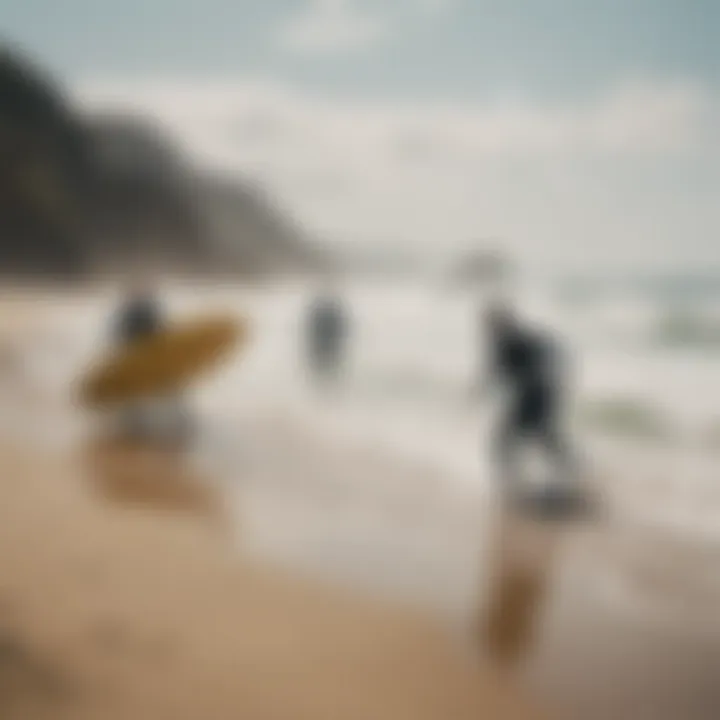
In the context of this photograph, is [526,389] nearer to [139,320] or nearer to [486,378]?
[486,378]

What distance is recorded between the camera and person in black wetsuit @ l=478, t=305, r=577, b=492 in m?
2.30

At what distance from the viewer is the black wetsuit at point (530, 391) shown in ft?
7.57

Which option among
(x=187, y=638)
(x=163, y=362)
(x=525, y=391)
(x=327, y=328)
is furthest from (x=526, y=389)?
(x=187, y=638)

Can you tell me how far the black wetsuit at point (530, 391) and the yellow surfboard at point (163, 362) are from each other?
2.63 ft

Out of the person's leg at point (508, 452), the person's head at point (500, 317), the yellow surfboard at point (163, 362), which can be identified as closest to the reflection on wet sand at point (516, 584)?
the person's leg at point (508, 452)

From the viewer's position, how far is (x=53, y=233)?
7.13 feet

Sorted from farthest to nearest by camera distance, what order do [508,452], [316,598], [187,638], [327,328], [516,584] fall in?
[508,452] → [327,328] → [516,584] → [316,598] → [187,638]

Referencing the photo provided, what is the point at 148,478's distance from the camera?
241 centimetres

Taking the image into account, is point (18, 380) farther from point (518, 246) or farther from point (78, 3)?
point (518, 246)

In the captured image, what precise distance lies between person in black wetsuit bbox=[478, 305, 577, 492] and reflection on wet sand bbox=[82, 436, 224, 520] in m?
0.88

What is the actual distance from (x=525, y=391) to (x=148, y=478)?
1149 mm

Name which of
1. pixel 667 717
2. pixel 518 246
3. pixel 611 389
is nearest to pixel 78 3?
pixel 518 246

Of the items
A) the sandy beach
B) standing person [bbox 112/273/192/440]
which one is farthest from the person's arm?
standing person [bbox 112/273/192/440]

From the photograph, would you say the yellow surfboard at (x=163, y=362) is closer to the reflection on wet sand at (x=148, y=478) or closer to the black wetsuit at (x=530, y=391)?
the reflection on wet sand at (x=148, y=478)
